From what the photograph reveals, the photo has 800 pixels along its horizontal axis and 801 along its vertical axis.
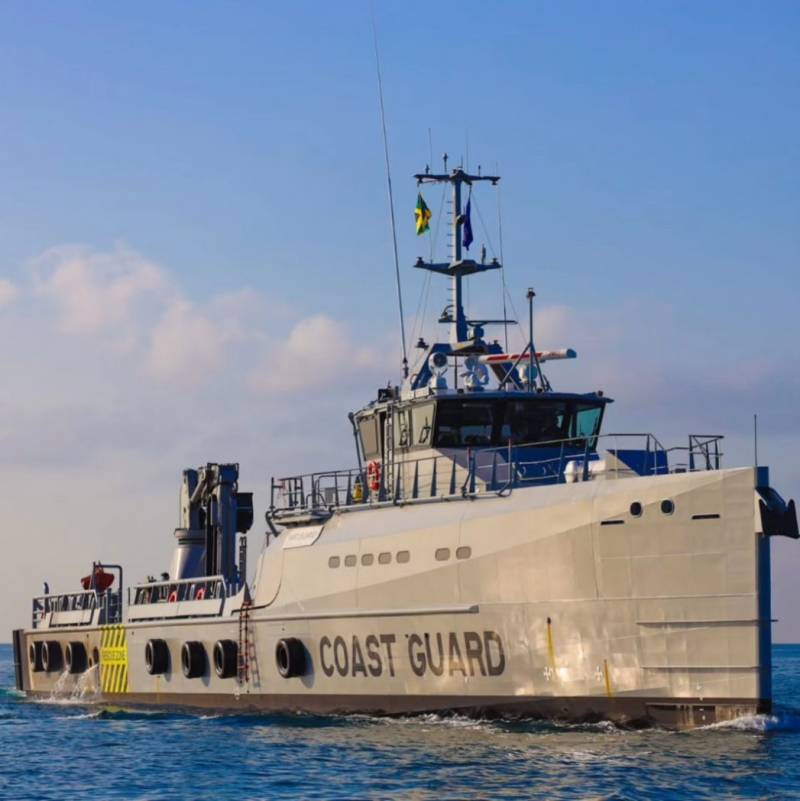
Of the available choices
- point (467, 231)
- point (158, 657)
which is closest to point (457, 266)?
point (467, 231)

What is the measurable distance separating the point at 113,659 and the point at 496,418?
13056 mm

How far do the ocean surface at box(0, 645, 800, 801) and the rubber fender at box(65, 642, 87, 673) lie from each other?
9.77 metres

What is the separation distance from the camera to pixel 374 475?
2981 centimetres

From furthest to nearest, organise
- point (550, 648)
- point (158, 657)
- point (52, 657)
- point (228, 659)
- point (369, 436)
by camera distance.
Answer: point (52, 657) → point (158, 657) → point (369, 436) → point (228, 659) → point (550, 648)

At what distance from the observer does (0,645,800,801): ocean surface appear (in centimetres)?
1984

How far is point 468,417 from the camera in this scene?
28375 millimetres

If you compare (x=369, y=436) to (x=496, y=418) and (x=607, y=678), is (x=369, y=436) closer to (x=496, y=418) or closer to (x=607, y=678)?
(x=496, y=418)

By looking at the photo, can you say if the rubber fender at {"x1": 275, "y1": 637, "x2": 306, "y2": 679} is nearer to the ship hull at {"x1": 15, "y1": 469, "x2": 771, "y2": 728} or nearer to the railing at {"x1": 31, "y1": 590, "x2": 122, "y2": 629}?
the ship hull at {"x1": 15, "y1": 469, "x2": 771, "y2": 728}

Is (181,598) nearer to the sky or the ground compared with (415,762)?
nearer to the sky

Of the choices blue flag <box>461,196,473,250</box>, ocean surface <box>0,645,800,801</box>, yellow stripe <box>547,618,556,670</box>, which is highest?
blue flag <box>461,196,473,250</box>

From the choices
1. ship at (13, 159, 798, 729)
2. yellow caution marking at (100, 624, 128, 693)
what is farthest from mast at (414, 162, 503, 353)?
yellow caution marking at (100, 624, 128, 693)

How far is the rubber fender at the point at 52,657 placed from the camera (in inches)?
1549

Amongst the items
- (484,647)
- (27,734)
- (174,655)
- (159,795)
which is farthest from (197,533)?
(159,795)

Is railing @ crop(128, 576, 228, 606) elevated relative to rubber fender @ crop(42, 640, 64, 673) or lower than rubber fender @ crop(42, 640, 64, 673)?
elevated
